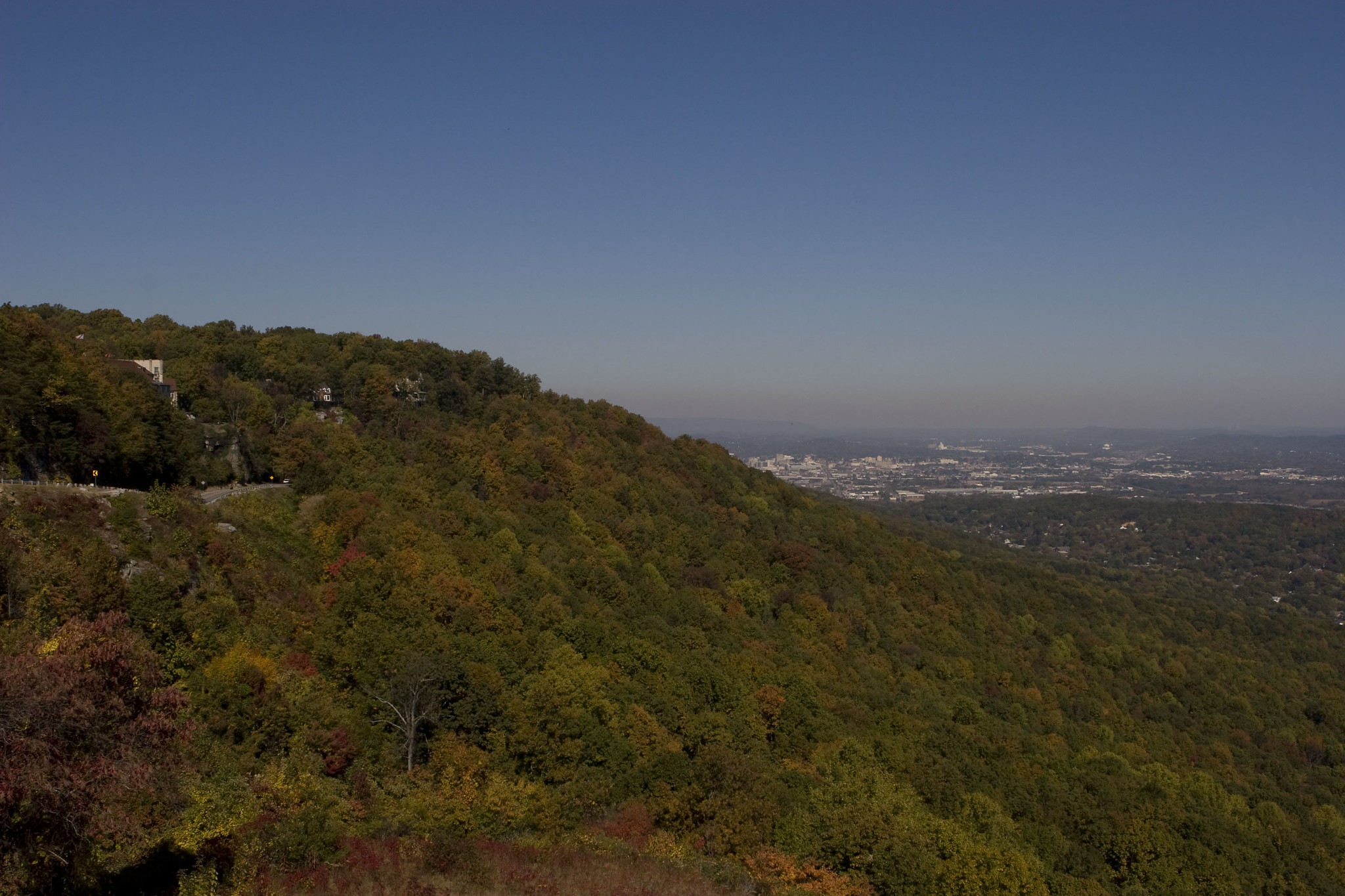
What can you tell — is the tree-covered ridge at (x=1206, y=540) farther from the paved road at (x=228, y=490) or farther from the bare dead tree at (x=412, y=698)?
the paved road at (x=228, y=490)

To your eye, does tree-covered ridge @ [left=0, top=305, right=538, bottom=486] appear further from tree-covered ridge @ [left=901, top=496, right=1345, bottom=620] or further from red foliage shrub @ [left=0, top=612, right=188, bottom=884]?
tree-covered ridge @ [left=901, top=496, right=1345, bottom=620]

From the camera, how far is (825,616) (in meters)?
50.2

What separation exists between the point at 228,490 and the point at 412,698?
60.3ft

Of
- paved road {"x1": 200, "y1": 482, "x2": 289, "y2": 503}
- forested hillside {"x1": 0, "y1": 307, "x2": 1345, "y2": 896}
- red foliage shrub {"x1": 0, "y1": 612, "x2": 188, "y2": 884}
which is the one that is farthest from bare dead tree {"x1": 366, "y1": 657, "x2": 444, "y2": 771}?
paved road {"x1": 200, "y1": 482, "x2": 289, "y2": 503}

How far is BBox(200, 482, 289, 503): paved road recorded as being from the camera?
3506cm

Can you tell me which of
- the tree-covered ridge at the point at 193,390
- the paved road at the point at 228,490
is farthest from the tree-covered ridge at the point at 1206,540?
the paved road at the point at 228,490

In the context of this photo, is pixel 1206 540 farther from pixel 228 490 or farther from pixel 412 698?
pixel 412 698

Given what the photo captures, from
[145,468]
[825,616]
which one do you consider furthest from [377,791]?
[825,616]

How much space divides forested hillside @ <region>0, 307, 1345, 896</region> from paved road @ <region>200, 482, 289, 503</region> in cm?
103

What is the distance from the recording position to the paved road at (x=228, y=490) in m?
35.1

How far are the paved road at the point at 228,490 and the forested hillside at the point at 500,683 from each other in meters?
1.03

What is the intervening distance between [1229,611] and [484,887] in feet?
303

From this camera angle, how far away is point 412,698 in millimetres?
24984

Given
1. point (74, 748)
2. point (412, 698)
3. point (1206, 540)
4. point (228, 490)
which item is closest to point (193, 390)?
point (228, 490)
